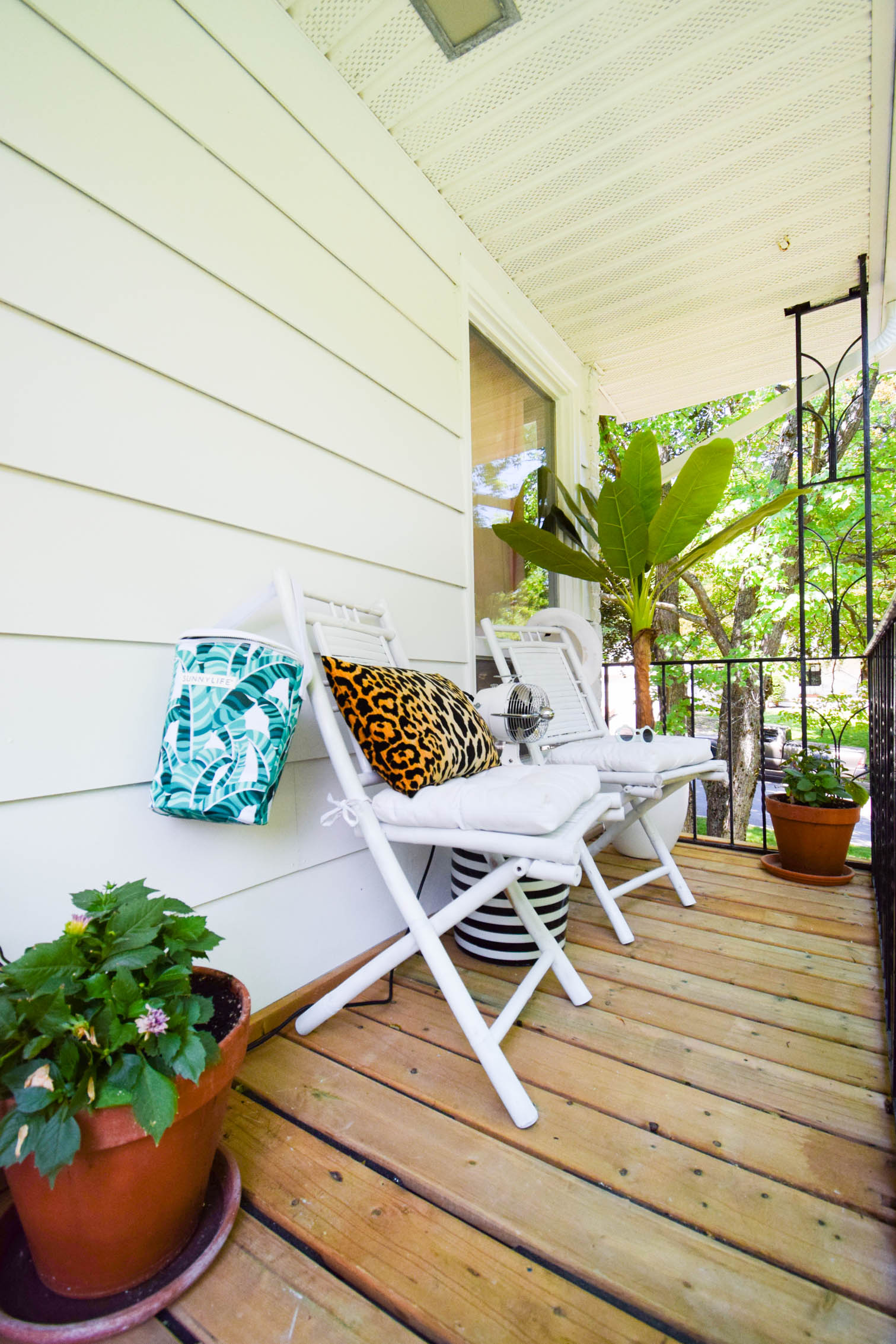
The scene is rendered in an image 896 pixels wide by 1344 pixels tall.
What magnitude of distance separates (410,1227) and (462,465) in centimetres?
202

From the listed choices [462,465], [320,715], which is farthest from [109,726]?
[462,465]

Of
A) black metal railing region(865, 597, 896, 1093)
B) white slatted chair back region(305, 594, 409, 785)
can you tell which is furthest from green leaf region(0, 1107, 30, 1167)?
black metal railing region(865, 597, 896, 1093)

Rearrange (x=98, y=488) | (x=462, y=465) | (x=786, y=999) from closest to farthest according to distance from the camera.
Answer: (x=98, y=488) < (x=786, y=999) < (x=462, y=465)

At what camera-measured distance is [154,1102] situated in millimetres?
708

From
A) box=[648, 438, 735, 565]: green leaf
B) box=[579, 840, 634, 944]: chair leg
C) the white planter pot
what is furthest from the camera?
the white planter pot

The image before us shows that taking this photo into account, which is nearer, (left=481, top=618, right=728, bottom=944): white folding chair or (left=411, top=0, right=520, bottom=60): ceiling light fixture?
(left=411, top=0, right=520, bottom=60): ceiling light fixture

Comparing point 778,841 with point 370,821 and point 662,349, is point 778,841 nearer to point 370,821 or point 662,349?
point 370,821

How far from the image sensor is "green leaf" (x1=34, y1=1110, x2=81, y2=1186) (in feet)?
2.16

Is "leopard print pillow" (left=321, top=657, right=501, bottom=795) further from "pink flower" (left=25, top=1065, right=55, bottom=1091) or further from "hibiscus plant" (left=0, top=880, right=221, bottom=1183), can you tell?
"pink flower" (left=25, top=1065, right=55, bottom=1091)

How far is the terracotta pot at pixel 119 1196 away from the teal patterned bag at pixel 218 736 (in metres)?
0.36

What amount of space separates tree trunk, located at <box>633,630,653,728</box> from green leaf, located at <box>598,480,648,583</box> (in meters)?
0.29

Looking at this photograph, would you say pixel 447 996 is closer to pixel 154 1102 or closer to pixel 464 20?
pixel 154 1102

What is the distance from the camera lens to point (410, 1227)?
89 centimetres

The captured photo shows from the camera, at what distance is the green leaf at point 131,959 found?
75cm
